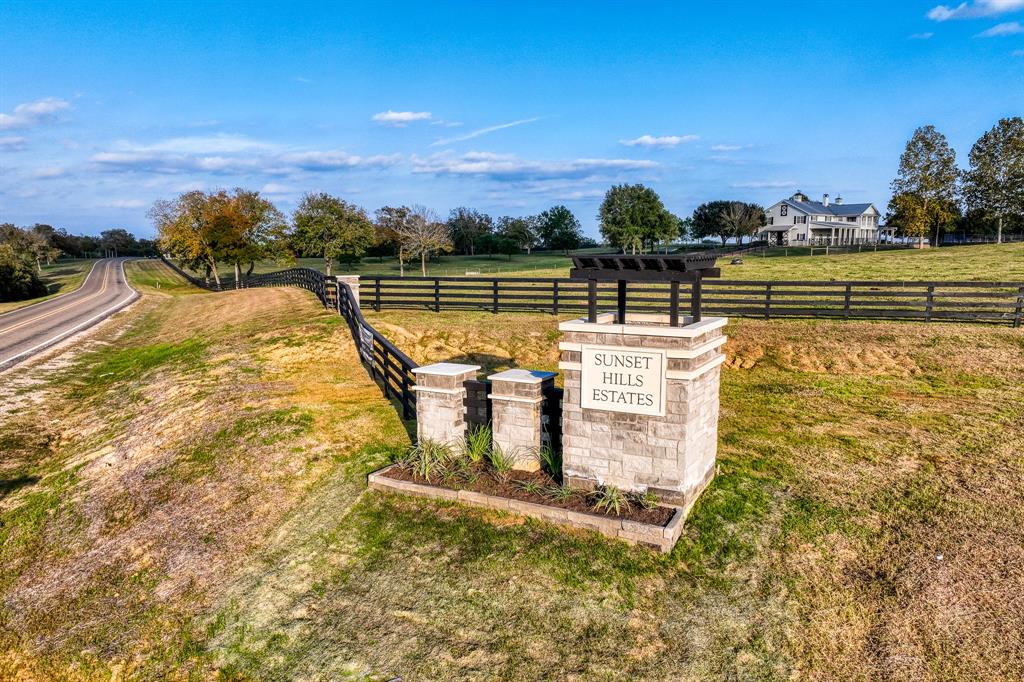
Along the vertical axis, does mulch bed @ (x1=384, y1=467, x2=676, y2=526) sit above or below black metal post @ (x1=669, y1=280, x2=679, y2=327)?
below

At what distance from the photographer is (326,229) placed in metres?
54.8

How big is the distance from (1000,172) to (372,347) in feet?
224

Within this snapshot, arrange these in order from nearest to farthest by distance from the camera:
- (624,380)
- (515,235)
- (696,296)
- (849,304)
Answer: (624,380) < (696,296) < (849,304) < (515,235)

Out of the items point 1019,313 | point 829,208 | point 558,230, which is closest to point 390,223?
point 558,230

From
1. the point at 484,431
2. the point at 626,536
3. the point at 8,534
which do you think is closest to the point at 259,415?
the point at 8,534

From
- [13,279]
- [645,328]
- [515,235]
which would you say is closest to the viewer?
[645,328]

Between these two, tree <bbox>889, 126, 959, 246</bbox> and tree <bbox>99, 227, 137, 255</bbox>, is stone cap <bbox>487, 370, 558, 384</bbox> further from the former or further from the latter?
tree <bbox>99, 227, 137, 255</bbox>

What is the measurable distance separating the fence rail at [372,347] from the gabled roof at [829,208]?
6796 cm

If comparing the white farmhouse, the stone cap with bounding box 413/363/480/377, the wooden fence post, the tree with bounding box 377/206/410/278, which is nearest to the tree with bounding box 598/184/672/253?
the white farmhouse

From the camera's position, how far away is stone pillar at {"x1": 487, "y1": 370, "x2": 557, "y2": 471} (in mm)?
9039

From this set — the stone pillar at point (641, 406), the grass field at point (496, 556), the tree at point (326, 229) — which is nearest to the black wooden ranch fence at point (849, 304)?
the grass field at point (496, 556)

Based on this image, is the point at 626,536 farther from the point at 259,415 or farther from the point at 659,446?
the point at 259,415

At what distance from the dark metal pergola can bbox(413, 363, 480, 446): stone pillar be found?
2.52 metres

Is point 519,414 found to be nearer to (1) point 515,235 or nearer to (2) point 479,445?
(2) point 479,445
